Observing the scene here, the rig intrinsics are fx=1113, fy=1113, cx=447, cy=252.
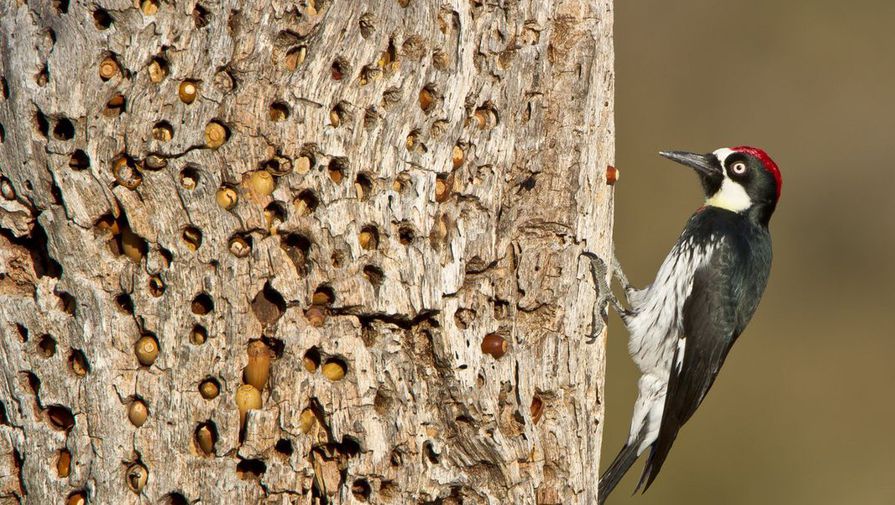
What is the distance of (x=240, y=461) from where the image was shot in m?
3.07

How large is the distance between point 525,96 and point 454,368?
2.82 ft

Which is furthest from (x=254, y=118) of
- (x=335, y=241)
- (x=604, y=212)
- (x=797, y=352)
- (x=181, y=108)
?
(x=797, y=352)

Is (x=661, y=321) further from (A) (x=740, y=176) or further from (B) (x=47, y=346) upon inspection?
(B) (x=47, y=346)

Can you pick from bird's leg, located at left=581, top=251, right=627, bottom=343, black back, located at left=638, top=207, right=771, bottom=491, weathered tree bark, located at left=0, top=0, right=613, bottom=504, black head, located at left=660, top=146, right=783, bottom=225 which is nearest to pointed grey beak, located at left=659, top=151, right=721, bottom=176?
black head, located at left=660, top=146, right=783, bottom=225

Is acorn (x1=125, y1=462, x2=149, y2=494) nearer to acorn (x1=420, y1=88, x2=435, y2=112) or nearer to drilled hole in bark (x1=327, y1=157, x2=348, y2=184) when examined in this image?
drilled hole in bark (x1=327, y1=157, x2=348, y2=184)

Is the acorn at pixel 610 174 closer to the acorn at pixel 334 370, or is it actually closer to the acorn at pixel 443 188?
the acorn at pixel 443 188

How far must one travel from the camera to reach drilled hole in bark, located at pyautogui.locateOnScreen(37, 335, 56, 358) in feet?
10.2

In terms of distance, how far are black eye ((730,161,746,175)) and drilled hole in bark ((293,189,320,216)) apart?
2.62m

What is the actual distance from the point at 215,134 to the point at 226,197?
173 mm

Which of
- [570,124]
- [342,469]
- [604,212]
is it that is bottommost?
[342,469]

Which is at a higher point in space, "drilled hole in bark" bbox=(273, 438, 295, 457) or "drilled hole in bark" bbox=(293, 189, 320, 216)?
"drilled hole in bark" bbox=(293, 189, 320, 216)

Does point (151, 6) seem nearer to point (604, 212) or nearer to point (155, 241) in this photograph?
point (155, 241)

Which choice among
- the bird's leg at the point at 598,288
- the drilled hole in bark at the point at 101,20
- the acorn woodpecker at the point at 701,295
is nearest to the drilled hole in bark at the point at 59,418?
the drilled hole in bark at the point at 101,20

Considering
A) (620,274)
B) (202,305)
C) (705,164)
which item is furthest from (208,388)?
(705,164)
